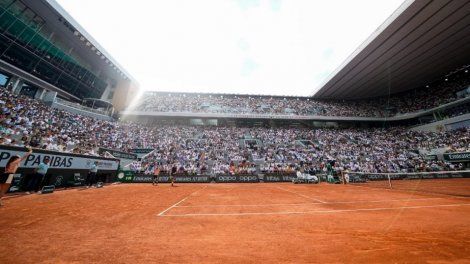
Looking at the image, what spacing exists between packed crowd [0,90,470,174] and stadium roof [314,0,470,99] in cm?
903

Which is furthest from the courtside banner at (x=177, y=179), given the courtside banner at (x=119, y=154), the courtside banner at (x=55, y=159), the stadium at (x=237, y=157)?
the courtside banner at (x=55, y=159)

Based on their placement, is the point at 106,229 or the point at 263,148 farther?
the point at 263,148

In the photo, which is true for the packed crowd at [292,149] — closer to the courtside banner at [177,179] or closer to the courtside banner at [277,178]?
the courtside banner at [277,178]

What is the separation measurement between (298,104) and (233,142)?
18880 mm

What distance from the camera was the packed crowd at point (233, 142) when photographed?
63.7ft

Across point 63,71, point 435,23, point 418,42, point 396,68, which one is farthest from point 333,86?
point 63,71

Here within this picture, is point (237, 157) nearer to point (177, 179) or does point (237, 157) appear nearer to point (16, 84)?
point (177, 179)

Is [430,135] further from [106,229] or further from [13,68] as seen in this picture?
[13,68]

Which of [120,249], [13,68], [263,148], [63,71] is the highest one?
[63,71]

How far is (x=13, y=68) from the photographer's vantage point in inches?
930

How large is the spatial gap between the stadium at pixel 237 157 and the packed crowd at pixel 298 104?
13.5 inches

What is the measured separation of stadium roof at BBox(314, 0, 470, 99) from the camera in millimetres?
21672

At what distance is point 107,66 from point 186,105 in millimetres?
14306

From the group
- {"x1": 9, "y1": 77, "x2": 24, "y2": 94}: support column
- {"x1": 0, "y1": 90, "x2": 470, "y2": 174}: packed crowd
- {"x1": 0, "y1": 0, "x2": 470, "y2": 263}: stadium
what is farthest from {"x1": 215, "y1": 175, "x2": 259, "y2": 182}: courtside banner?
{"x1": 9, "y1": 77, "x2": 24, "y2": 94}: support column
